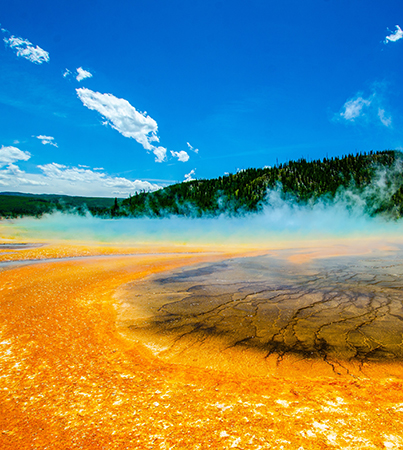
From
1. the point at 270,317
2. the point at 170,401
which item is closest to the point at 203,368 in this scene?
the point at 170,401

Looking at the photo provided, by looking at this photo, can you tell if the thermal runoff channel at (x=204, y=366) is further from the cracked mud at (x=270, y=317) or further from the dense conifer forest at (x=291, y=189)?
the dense conifer forest at (x=291, y=189)

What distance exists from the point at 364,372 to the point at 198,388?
2.81 m

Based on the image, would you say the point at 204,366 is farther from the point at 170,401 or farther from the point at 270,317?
the point at 270,317

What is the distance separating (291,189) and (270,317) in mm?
93264

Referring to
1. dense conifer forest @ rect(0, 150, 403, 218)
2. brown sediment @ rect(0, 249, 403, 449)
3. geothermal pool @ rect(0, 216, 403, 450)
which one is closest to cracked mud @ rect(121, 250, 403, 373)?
geothermal pool @ rect(0, 216, 403, 450)

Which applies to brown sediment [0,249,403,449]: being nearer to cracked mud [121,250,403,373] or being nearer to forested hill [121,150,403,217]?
cracked mud [121,250,403,373]

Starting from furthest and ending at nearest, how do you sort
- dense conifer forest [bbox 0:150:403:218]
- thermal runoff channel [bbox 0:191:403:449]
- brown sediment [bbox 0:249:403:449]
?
1. dense conifer forest [bbox 0:150:403:218]
2. thermal runoff channel [bbox 0:191:403:449]
3. brown sediment [bbox 0:249:403:449]

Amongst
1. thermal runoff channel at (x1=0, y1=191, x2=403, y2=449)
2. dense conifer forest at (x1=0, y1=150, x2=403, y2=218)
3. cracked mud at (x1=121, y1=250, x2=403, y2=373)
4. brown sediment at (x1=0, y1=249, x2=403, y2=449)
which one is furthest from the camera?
dense conifer forest at (x1=0, y1=150, x2=403, y2=218)

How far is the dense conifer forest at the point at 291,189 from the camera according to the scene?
8406 cm

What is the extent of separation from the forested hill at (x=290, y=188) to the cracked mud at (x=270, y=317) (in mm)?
78914

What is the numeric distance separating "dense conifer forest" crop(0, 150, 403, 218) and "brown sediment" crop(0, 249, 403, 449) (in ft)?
277

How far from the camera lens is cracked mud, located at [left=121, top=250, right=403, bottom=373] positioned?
4.89m

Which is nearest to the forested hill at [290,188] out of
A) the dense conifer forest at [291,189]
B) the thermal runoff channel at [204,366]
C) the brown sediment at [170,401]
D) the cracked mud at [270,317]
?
the dense conifer forest at [291,189]

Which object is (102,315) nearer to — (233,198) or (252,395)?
(252,395)
